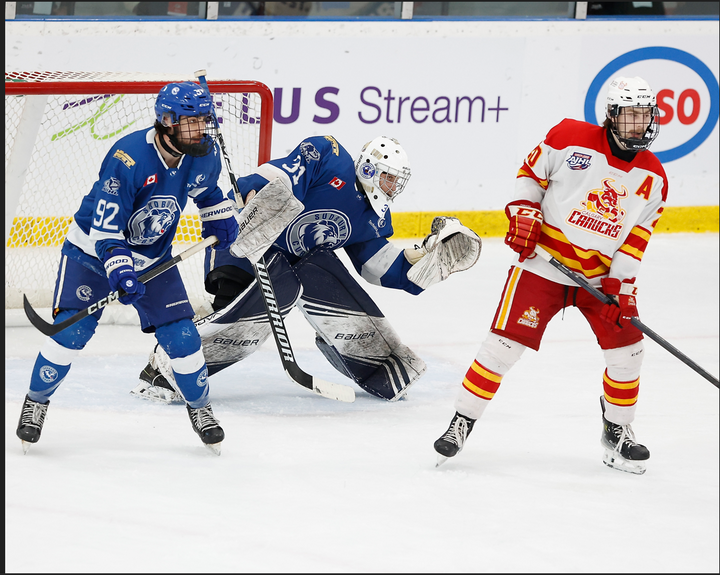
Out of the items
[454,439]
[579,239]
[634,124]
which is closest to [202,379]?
[454,439]

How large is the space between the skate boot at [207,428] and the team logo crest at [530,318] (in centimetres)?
85

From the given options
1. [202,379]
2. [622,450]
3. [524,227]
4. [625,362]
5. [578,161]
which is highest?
[578,161]

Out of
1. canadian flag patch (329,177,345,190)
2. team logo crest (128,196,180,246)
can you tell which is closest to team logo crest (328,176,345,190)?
canadian flag patch (329,177,345,190)

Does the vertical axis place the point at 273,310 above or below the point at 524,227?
below

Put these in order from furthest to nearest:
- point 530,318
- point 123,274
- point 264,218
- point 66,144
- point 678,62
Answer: point 678,62, point 66,144, point 264,218, point 530,318, point 123,274

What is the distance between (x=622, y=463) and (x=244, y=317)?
1.23 metres

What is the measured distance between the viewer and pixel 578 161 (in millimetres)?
2646

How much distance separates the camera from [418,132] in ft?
18.1

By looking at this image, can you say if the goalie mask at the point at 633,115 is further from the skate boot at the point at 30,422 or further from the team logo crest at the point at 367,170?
the skate boot at the point at 30,422

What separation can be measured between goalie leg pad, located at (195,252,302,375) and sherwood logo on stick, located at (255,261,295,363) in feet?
0.43

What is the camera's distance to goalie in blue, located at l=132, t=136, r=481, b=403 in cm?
309

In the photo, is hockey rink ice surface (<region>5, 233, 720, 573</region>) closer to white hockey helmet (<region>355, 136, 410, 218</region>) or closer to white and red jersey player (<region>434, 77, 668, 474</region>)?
white and red jersey player (<region>434, 77, 668, 474</region>)

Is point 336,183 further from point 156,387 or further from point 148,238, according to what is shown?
point 156,387

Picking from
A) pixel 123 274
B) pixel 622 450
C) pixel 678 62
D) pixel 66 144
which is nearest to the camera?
pixel 123 274
